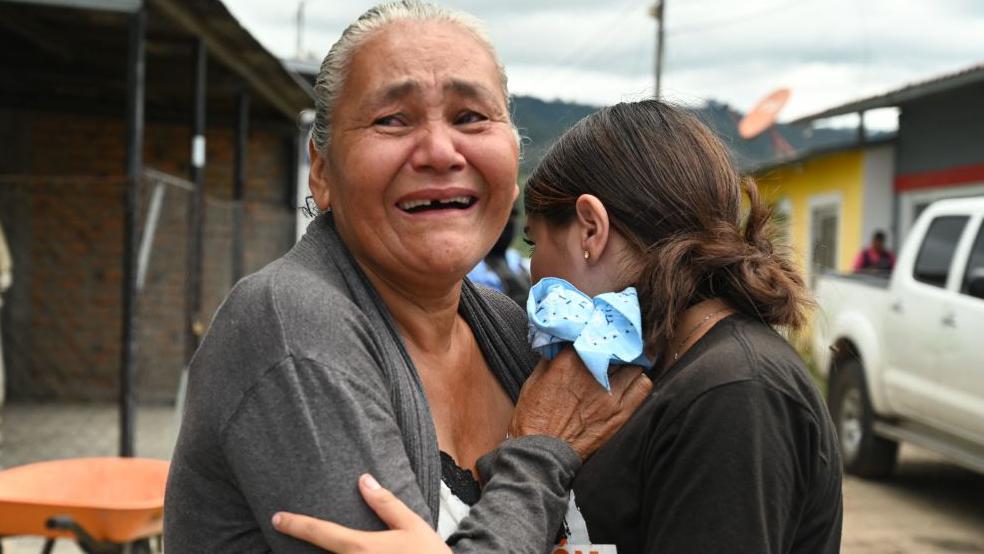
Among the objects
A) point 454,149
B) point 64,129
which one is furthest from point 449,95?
point 64,129

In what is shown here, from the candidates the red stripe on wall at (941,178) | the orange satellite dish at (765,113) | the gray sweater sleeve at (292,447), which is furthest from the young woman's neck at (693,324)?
the orange satellite dish at (765,113)

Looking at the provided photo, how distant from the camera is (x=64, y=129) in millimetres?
10883

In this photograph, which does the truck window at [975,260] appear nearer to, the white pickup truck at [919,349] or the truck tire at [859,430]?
the white pickup truck at [919,349]

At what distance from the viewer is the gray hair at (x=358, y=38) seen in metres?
1.89

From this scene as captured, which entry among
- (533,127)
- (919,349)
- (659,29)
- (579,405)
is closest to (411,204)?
(579,405)

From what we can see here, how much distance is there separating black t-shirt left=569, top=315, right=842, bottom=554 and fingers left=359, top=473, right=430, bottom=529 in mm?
424

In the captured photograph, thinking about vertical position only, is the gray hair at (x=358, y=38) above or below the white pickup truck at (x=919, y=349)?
above

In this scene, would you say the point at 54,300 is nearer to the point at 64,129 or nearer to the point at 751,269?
the point at 64,129

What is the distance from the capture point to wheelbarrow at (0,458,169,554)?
361 centimetres

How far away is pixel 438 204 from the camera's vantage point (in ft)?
6.32

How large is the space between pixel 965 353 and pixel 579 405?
6.24 meters

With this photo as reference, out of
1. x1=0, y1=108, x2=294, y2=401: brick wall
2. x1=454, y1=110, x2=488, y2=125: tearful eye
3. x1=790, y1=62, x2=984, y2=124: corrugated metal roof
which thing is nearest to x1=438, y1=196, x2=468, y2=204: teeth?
x1=454, y1=110, x2=488, y2=125: tearful eye

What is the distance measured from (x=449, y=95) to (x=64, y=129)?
10.0m

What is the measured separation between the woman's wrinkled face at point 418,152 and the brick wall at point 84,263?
865 centimetres
